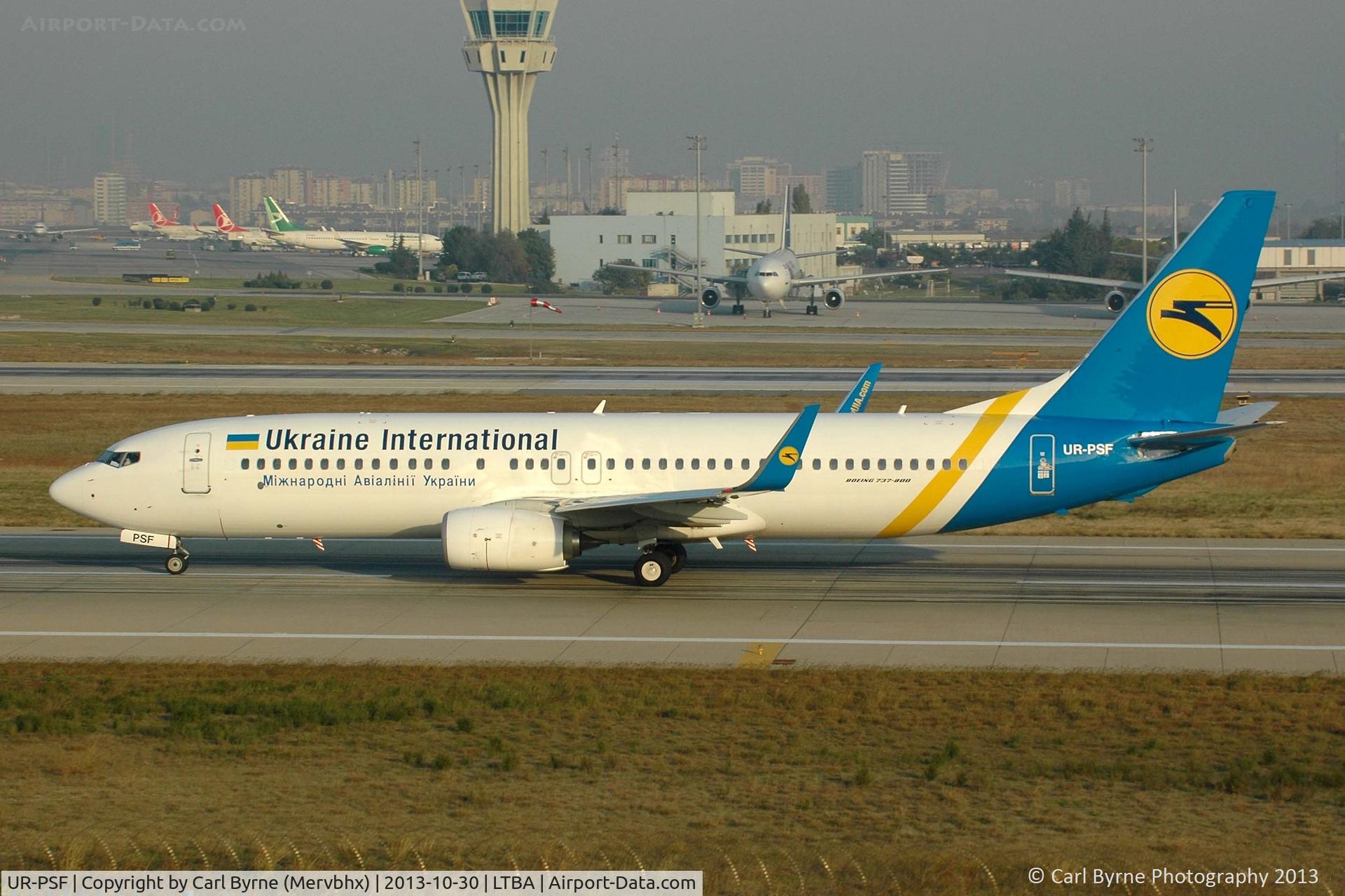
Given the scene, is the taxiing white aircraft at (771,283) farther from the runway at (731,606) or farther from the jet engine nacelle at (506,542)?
the jet engine nacelle at (506,542)

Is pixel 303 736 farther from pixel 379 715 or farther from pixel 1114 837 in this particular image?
pixel 1114 837

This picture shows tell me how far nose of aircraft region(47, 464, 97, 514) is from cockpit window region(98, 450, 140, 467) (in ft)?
1.61

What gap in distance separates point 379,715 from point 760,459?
11.6 m

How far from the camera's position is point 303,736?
1928cm

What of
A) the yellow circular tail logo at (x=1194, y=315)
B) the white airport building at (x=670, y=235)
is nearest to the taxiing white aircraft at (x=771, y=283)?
the white airport building at (x=670, y=235)

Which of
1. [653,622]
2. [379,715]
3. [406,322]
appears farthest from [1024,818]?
[406,322]

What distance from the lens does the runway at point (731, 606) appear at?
24172 millimetres

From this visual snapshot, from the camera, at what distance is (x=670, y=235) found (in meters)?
160

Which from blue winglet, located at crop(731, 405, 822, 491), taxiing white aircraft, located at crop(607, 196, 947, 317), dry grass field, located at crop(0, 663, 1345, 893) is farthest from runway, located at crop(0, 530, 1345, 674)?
taxiing white aircraft, located at crop(607, 196, 947, 317)

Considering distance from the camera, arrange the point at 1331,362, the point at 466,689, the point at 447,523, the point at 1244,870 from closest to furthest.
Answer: the point at 1244,870 → the point at 466,689 → the point at 447,523 → the point at 1331,362

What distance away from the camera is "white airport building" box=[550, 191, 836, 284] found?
159 metres

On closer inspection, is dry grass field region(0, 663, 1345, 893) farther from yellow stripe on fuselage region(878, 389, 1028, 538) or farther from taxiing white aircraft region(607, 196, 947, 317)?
taxiing white aircraft region(607, 196, 947, 317)

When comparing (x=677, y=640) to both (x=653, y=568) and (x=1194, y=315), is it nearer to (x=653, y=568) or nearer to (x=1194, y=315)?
(x=653, y=568)

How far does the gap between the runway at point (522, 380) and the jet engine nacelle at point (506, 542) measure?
32.7m
